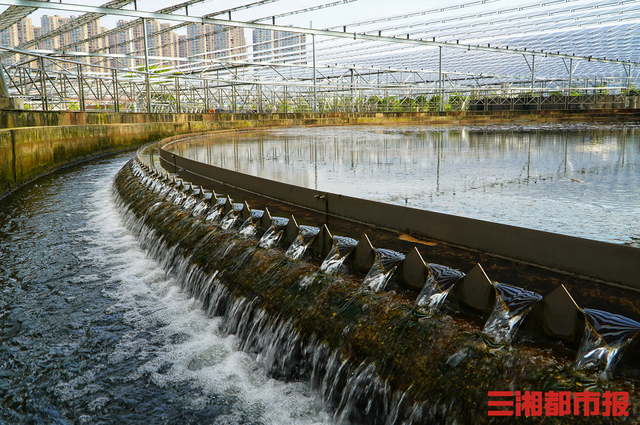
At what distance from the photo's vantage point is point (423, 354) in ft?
6.59

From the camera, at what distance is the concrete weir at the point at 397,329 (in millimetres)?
1707

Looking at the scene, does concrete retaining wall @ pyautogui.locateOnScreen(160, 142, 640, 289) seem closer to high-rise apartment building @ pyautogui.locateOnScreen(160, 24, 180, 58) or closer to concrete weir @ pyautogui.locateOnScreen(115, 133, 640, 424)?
concrete weir @ pyautogui.locateOnScreen(115, 133, 640, 424)

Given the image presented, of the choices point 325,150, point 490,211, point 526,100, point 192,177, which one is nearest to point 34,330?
point 490,211

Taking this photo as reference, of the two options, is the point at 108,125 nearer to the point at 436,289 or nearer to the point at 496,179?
the point at 496,179

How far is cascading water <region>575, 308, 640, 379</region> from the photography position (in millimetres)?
1627

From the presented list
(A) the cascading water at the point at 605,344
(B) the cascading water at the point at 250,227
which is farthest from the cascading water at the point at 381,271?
(B) the cascading water at the point at 250,227

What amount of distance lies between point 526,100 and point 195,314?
1395 inches

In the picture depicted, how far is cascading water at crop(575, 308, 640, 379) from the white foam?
3.94 feet

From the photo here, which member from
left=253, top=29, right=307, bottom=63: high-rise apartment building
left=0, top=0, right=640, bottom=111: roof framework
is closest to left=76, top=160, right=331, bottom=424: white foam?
left=0, top=0, right=640, bottom=111: roof framework

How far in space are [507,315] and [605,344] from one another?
0.37 meters

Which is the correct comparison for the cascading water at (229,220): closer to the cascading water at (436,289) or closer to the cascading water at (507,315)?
the cascading water at (436,289)

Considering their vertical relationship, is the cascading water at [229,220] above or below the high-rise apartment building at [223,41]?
below

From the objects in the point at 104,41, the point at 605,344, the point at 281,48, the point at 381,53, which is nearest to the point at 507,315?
the point at 605,344

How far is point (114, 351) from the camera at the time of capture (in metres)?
3.13
